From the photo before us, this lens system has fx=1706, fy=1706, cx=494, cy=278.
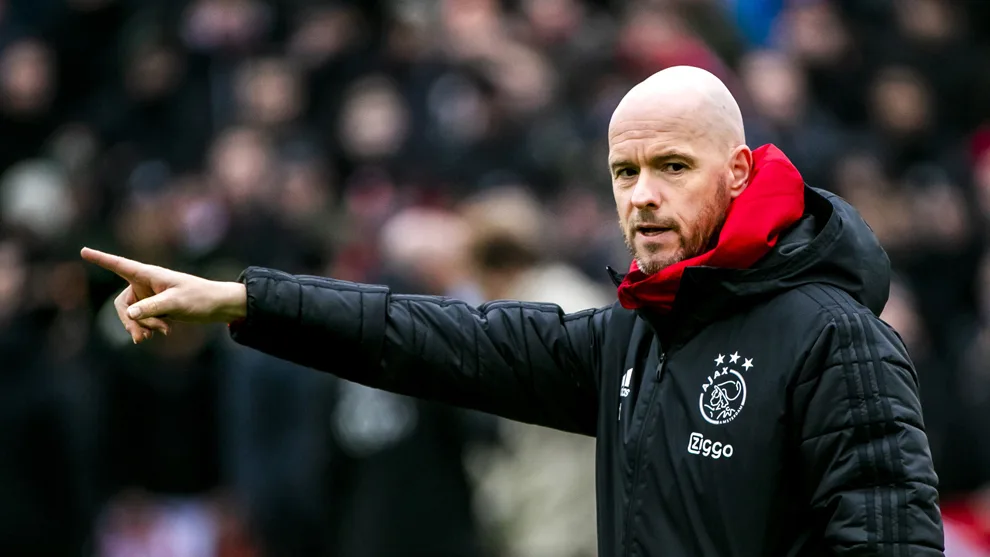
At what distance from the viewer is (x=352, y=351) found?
4520 mm

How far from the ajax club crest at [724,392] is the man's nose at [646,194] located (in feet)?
1.38

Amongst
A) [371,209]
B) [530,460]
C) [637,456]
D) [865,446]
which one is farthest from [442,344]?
[371,209]

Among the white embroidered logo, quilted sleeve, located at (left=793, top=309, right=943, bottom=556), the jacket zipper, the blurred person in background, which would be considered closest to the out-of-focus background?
the blurred person in background

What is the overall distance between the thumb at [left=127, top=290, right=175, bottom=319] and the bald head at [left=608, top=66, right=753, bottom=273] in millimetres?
1159

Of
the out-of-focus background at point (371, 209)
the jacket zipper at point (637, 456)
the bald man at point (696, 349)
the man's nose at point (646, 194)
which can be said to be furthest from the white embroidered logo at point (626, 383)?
the out-of-focus background at point (371, 209)

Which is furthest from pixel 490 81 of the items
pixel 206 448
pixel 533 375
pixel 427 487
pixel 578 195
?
pixel 533 375

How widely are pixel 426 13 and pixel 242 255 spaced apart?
4.21m

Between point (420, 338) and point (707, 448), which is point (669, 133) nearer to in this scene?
point (707, 448)

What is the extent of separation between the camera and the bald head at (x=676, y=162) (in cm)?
427

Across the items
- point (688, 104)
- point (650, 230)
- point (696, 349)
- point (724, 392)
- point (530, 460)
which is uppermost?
point (688, 104)

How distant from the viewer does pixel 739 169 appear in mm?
4352

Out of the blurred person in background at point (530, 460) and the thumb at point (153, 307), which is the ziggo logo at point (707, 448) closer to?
the thumb at point (153, 307)

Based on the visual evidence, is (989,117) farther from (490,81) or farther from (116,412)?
(116,412)

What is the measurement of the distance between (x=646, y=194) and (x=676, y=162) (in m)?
0.12
